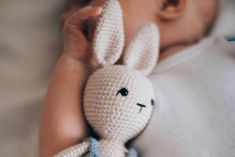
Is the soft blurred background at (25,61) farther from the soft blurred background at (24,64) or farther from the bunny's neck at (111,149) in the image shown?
the bunny's neck at (111,149)

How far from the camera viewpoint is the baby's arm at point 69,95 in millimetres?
630

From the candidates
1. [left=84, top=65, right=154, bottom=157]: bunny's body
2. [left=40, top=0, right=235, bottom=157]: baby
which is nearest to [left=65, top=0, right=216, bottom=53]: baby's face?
[left=40, top=0, right=235, bottom=157]: baby

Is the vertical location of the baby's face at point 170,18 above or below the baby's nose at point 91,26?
above

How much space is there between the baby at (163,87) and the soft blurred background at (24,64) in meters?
0.07

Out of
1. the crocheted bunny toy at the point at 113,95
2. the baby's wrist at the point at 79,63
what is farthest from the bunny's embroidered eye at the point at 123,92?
the baby's wrist at the point at 79,63

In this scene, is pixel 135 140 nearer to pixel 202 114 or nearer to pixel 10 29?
pixel 202 114

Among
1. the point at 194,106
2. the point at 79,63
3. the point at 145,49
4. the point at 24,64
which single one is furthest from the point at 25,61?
the point at 194,106

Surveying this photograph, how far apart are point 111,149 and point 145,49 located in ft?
0.71

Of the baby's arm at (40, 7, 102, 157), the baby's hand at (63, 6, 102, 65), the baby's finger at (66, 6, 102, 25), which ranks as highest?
the baby's finger at (66, 6, 102, 25)

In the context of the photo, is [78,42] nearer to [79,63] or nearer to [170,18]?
[79,63]

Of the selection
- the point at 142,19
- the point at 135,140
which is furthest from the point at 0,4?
the point at 135,140

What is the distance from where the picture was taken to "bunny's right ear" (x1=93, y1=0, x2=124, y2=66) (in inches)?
26.6

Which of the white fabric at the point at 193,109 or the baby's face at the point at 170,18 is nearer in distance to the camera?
the white fabric at the point at 193,109

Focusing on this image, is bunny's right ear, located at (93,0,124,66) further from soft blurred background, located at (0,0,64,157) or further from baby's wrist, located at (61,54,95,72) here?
soft blurred background, located at (0,0,64,157)
